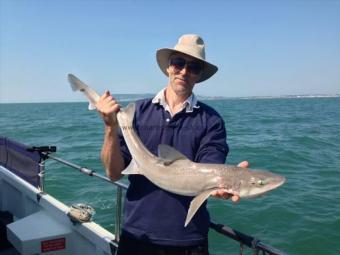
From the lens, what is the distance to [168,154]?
3.01 m

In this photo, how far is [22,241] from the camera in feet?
16.0

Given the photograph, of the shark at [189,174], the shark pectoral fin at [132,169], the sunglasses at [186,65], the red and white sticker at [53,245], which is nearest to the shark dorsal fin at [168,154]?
the shark at [189,174]

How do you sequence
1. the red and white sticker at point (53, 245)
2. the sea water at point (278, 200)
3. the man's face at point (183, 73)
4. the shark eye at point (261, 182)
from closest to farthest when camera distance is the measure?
the shark eye at point (261, 182), the man's face at point (183, 73), the red and white sticker at point (53, 245), the sea water at point (278, 200)

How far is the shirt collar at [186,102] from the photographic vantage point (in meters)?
3.20

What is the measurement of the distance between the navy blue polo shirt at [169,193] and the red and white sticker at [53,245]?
7.27 ft

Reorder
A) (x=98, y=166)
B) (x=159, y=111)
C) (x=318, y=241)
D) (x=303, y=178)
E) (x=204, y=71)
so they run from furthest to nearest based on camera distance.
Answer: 1. (x=98, y=166)
2. (x=303, y=178)
3. (x=318, y=241)
4. (x=204, y=71)
5. (x=159, y=111)

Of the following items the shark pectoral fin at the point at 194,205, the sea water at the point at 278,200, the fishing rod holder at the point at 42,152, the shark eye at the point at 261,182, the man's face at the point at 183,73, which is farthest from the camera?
the sea water at the point at 278,200

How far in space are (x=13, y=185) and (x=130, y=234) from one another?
166 inches

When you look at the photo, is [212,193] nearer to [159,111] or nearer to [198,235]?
[198,235]

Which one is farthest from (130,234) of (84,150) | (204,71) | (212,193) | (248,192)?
(84,150)

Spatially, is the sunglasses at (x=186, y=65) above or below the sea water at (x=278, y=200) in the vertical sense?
above

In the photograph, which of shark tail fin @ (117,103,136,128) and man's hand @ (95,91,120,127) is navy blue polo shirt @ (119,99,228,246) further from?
man's hand @ (95,91,120,127)

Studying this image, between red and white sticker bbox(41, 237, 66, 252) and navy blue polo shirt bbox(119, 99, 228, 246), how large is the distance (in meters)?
2.21

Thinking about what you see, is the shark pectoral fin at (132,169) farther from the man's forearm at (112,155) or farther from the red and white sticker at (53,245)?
the red and white sticker at (53,245)
